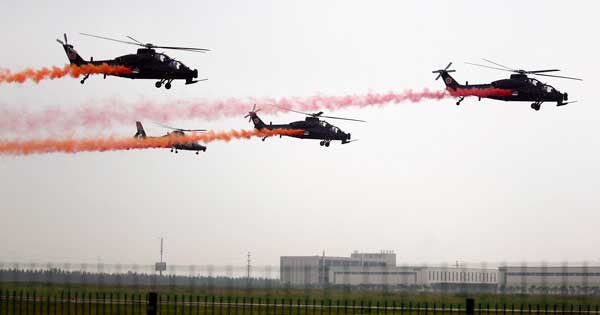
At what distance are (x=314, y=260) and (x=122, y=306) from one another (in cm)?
14024

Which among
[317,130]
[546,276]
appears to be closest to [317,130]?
[317,130]

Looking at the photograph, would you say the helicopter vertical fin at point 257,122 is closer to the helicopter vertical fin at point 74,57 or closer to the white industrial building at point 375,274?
the helicopter vertical fin at point 74,57

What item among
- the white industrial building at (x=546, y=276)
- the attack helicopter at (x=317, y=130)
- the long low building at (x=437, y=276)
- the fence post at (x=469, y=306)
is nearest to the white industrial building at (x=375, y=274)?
the long low building at (x=437, y=276)

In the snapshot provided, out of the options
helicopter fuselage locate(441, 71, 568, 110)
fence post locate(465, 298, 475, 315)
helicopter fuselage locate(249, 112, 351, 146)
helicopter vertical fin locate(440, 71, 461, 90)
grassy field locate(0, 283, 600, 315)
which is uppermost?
helicopter vertical fin locate(440, 71, 461, 90)

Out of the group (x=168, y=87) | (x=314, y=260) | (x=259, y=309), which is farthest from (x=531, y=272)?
(x=259, y=309)

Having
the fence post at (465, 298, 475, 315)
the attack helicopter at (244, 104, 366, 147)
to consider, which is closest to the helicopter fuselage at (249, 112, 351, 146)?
the attack helicopter at (244, 104, 366, 147)

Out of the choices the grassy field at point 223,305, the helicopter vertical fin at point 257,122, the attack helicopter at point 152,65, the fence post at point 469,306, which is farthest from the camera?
the helicopter vertical fin at point 257,122

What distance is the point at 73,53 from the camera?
7725cm

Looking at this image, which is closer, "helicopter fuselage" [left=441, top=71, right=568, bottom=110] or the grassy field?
the grassy field

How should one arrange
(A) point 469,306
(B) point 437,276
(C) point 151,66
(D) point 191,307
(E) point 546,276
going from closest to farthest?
1. (A) point 469,306
2. (D) point 191,307
3. (C) point 151,66
4. (E) point 546,276
5. (B) point 437,276

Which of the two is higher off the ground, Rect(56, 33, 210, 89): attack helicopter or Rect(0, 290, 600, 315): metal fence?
Rect(56, 33, 210, 89): attack helicopter

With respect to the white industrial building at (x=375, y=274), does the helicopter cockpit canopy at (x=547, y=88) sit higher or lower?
higher

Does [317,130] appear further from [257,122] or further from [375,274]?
[375,274]

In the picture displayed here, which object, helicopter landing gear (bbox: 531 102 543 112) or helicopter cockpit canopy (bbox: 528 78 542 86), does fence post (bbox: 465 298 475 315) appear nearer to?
helicopter cockpit canopy (bbox: 528 78 542 86)
